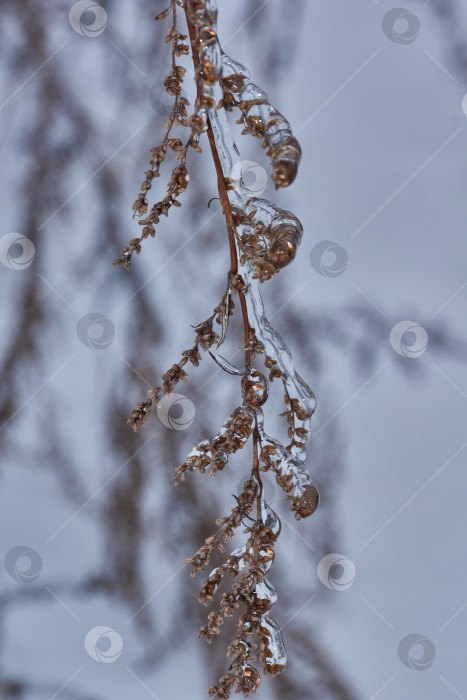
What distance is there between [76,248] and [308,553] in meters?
0.48
